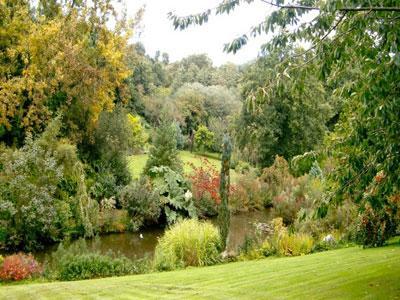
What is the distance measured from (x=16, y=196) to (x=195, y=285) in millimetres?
9861

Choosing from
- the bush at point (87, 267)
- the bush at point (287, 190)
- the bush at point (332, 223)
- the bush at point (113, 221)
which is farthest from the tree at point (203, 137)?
the bush at point (87, 267)

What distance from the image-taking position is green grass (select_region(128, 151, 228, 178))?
2745 cm

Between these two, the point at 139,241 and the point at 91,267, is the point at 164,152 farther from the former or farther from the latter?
the point at 91,267

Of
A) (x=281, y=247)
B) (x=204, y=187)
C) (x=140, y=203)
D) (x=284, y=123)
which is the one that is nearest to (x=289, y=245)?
(x=281, y=247)

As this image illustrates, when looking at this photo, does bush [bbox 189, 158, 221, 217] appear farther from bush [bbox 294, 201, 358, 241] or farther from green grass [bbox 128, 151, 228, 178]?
bush [bbox 294, 201, 358, 241]

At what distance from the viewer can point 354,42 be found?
4477 millimetres

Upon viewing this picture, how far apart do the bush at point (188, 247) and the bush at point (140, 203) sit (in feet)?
22.8

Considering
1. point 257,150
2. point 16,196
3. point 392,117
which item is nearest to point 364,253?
point 392,117

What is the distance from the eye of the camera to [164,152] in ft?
74.3

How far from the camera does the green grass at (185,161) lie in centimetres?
2745

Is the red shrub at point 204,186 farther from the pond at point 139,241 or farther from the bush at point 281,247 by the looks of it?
the bush at point 281,247

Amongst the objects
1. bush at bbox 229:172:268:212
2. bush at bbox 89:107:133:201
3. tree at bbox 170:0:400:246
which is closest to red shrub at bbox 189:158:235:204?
bush at bbox 229:172:268:212

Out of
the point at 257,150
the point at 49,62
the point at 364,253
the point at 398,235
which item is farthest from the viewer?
the point at 257,150

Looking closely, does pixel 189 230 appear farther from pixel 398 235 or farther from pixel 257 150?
pixel 257 150
